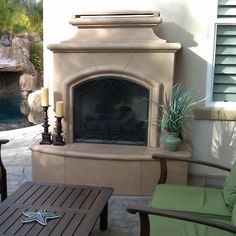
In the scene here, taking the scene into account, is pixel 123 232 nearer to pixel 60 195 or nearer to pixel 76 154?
pixel 60 195

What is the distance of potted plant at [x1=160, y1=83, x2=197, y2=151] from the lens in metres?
4.04

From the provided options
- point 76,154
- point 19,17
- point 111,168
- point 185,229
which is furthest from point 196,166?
point 19,17

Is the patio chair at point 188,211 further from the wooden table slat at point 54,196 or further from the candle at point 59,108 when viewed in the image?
the candle at point 59,108

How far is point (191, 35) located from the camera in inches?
167

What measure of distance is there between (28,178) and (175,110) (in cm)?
187

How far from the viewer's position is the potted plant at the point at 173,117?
404 cm

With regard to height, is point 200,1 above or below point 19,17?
below

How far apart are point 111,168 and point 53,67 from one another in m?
1.31

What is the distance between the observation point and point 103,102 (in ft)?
14.6

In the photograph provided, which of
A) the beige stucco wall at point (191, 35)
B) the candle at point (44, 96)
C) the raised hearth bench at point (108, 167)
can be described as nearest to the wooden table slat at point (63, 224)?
the raised hearth bench at point (108, 167)

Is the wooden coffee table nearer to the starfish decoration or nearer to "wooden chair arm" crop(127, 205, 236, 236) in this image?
the starfish decoration

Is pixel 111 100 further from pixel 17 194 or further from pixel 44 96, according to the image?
pixel 17 194

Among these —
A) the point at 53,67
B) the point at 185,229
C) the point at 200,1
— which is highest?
the point at 200,1

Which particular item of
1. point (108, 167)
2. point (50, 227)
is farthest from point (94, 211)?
point (108, 167)
